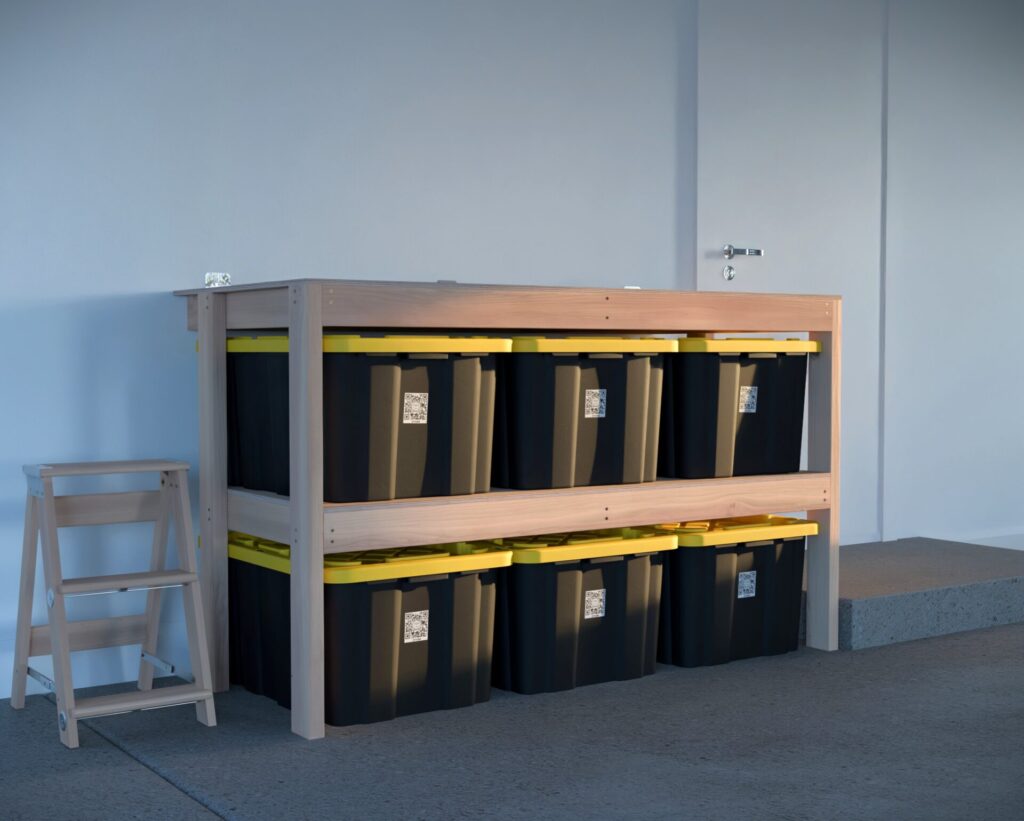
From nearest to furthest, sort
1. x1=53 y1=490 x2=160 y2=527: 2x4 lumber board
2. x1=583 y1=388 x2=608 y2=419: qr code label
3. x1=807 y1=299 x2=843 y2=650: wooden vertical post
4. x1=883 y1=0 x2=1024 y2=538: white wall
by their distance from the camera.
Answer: x1=53 y1=490 x2=160 y2=527: 2x4 lumber board, x1=583 y1=388 x2=608 y2=419: qr code label, x1=807 y1=299 x2=843 y2=650: wooden vertical post, x1=883 y1=0 x2=1024 y2=538: white wall

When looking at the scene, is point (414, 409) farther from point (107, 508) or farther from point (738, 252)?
point (738, 252)

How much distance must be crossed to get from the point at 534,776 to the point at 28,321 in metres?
1.95

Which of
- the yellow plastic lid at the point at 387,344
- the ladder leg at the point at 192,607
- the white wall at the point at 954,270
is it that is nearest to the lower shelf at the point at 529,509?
the ladder leg at the point at 192,607

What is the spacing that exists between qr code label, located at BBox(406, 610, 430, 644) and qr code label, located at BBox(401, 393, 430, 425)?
50 cm

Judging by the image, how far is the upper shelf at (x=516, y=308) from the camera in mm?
3439

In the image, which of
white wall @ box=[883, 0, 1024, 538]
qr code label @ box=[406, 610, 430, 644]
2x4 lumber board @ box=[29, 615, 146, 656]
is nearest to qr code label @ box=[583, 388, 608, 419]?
qr code label @ box=[406, 610, 430, 644]

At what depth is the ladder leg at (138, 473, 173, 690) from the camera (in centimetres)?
380

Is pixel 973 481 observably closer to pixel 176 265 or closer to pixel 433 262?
pixel 433 262

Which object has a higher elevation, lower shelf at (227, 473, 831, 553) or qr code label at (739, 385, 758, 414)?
qr code label at (739, 385, 758, 414)

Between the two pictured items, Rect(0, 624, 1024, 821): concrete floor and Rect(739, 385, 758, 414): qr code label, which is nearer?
Rect(0, 624, 1024, 821): concrete floor

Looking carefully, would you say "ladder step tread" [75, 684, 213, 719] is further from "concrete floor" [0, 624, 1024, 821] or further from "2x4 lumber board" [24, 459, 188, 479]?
"2x4 lumber board" [24, 459, 188, 479]

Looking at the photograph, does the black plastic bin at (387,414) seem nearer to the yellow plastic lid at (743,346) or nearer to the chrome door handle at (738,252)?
the yellow plastic lid at (743,346)

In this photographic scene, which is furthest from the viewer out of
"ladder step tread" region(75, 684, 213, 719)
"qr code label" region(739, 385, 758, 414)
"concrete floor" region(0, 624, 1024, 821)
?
"qr code label" region(739, 385, 758, 414)

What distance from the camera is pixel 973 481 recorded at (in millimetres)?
6117
